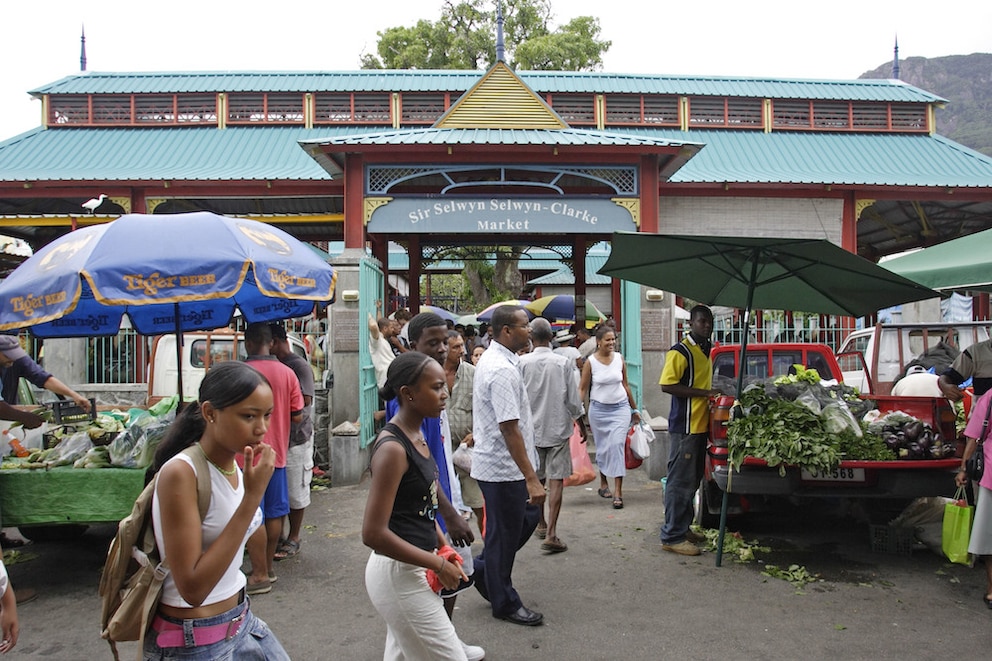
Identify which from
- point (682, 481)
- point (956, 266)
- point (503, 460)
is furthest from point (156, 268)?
point (956, 266)

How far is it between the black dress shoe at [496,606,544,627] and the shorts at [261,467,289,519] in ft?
6.41

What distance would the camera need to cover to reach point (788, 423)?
18.3 ft

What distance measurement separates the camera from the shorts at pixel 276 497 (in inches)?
223

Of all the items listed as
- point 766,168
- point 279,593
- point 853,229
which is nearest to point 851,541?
point 279,593

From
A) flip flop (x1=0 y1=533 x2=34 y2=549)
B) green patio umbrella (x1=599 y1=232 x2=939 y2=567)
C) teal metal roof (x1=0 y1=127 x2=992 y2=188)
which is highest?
teal metal roof (x1=0 y1=127 x2=992 y2=188)

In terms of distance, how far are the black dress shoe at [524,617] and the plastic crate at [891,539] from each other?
2983 mm

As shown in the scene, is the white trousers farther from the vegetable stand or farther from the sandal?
the sandal

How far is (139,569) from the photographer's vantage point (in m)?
2.38

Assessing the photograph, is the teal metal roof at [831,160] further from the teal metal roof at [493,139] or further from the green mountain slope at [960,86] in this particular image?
the green mountain slope at [960,86]

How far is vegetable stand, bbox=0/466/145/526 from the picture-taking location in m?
5.34

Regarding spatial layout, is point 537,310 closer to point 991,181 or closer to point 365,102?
point 365,102

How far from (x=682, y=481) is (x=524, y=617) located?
196 centimetres

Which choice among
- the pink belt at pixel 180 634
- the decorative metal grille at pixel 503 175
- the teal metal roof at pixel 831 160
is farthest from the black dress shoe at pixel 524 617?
the teal metal roof at pixel 831 160

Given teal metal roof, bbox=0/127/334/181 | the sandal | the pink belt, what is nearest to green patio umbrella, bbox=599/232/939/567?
the sandal
